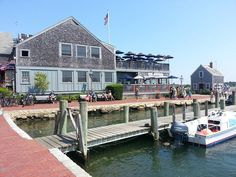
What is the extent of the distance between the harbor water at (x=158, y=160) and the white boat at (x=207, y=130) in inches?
14.7

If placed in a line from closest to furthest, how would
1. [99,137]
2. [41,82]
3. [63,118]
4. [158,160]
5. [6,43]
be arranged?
[158,160]
[99,137]
[63,118]
[41,82]
[6,43]

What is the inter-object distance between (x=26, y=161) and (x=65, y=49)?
2506 centimetres

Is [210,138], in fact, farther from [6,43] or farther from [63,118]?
[6,43]

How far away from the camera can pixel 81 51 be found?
3278 cm

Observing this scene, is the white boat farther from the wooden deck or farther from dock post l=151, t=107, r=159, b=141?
the wooden deck

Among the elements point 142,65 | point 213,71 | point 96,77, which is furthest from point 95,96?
point 213,71

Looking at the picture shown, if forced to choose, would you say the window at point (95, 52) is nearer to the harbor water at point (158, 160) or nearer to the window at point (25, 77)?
the window at point (25, 77)

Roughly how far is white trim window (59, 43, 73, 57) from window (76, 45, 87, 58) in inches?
31.9

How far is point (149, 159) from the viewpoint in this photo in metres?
12.2

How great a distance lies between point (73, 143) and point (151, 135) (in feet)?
17.9

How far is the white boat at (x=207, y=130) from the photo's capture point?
1412cm

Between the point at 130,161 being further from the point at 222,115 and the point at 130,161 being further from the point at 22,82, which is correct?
the point at 22,82

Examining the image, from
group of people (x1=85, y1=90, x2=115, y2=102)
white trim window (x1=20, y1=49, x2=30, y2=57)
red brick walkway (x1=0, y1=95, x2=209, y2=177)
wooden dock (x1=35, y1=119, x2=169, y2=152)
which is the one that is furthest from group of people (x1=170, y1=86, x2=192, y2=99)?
red brick walkway (x1=0, y1=95, x2=209, y2=177)

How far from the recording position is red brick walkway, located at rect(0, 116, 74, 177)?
682 centimetres
